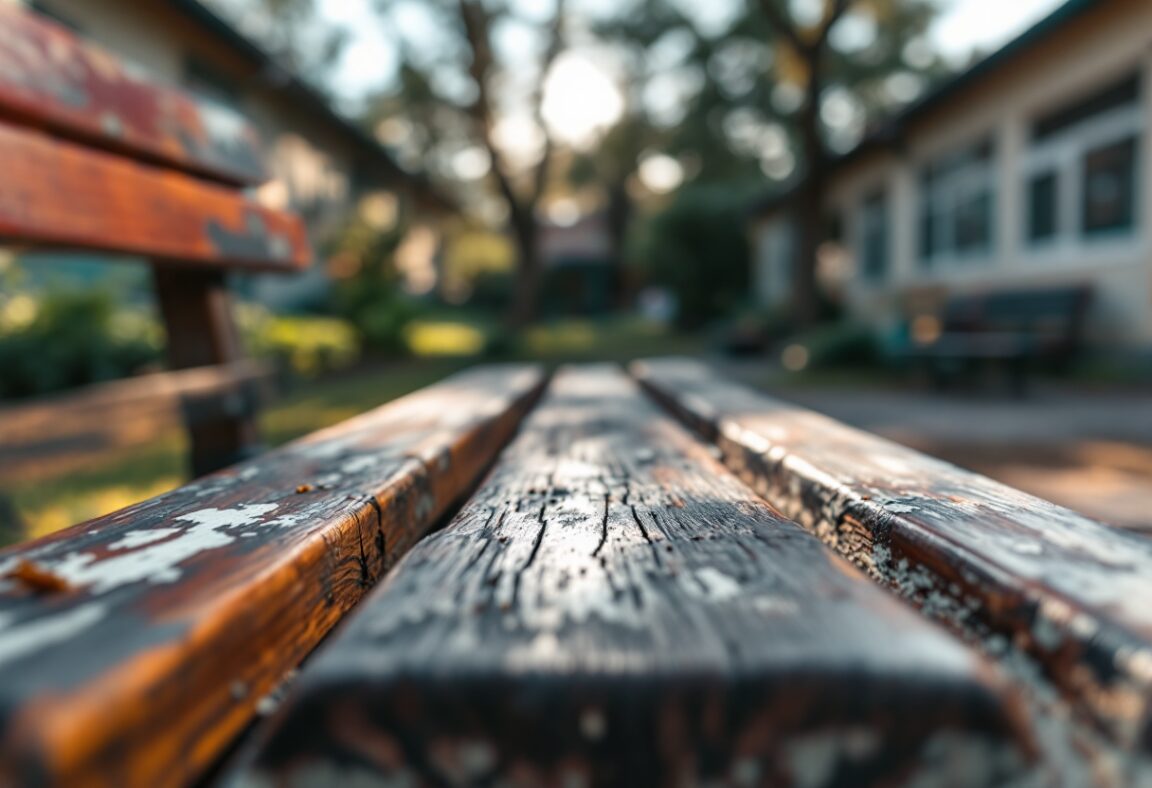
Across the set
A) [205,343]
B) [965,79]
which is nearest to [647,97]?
[965,79]

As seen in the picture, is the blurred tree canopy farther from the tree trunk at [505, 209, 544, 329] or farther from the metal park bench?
the metal park bench

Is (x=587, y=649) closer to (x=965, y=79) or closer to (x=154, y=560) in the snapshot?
(x=154, y=560)

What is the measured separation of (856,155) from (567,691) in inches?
602

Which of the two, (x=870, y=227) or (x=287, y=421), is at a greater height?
(x=870, y=227)

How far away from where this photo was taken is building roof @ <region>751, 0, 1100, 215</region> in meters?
7.60

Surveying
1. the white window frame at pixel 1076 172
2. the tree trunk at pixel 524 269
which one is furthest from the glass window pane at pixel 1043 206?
the tree trunk at pixel 524 269

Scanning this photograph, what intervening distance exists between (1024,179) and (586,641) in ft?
37.9

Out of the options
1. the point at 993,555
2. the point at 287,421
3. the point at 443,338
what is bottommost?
the point at 287,421

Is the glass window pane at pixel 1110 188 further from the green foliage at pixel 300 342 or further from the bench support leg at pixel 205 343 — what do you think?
the green foliage at pixel 300 342

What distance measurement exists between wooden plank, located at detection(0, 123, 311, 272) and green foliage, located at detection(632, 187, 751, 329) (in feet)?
56.8

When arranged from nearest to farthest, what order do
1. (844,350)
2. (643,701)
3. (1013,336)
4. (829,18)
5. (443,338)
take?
(643,701) → (1013,336) → (844,350) → (829,18) → (443,338)

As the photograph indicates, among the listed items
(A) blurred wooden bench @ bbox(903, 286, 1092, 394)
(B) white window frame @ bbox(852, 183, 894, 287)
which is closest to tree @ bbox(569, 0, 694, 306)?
(B) white window frame @ bbox(852, 183, 894, 287)

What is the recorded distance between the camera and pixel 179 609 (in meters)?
0.52

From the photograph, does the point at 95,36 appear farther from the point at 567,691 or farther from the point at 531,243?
the point at 567,691
